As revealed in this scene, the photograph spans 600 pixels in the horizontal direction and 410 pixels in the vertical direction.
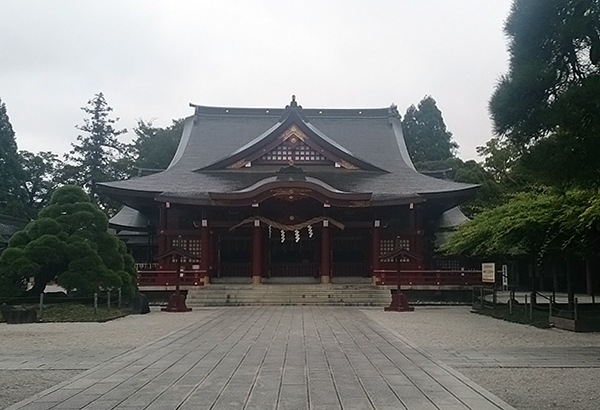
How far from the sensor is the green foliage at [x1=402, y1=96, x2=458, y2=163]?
190 ft

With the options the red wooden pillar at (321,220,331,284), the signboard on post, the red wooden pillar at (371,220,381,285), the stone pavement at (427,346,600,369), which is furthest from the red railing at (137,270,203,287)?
the stone pavement at (427,346,600,369)

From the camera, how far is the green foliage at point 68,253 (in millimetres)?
16125

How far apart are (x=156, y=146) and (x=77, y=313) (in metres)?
35.6

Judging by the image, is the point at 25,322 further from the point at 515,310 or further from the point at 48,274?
the point at 515,310

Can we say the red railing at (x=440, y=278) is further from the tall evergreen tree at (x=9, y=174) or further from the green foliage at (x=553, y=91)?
the tall evergreen tree at (x=9, y=174)

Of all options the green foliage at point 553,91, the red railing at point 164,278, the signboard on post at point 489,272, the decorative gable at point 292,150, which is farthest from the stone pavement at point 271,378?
the decorative gable at point 292,150

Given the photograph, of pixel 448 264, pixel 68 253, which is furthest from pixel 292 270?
pixel 68 253

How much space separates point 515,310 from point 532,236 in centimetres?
318

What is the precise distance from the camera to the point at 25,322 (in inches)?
587

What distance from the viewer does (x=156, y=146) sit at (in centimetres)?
5019

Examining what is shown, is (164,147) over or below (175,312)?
over

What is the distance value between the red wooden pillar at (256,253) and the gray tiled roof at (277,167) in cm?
218

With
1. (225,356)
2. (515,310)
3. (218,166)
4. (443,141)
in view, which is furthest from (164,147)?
(225,356)

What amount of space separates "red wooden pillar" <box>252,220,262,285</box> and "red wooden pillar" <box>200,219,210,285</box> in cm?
186
